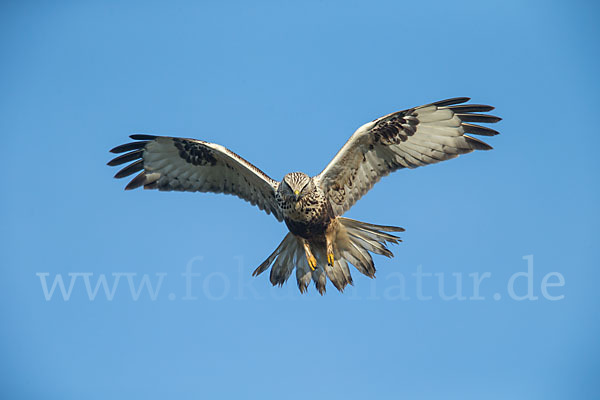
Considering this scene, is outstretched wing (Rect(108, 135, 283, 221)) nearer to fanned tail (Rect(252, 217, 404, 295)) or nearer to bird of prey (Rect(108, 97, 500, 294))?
bird of prey (Rect(108, 97, 500, 294))

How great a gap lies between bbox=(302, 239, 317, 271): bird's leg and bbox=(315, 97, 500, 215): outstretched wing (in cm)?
83

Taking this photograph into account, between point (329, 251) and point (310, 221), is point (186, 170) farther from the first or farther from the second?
point (329, 251)

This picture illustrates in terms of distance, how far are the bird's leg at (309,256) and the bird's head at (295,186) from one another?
95cm

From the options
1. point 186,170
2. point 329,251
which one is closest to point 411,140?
point 329,251

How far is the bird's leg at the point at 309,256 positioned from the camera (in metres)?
9.87

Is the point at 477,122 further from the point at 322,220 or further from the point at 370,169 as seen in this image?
the point at 322,220

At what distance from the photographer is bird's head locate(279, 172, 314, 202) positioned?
30.2ft

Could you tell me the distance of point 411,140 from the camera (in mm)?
9703

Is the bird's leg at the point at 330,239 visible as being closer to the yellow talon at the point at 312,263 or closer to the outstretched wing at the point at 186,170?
the yellow talon at the point at 312,263

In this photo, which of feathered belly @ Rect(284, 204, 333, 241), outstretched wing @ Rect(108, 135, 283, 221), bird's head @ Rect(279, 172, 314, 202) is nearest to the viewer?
bird's head @ Rect(279, 172, 314, 202)

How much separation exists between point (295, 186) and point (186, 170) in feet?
6.67

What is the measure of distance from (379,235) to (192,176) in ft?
8.98

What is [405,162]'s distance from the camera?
32.0 feet

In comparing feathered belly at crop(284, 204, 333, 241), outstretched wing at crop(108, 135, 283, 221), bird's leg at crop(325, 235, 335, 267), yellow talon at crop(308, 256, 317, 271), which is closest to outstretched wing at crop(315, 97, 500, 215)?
feathered belly at crop(284, 204, 333, 241)
